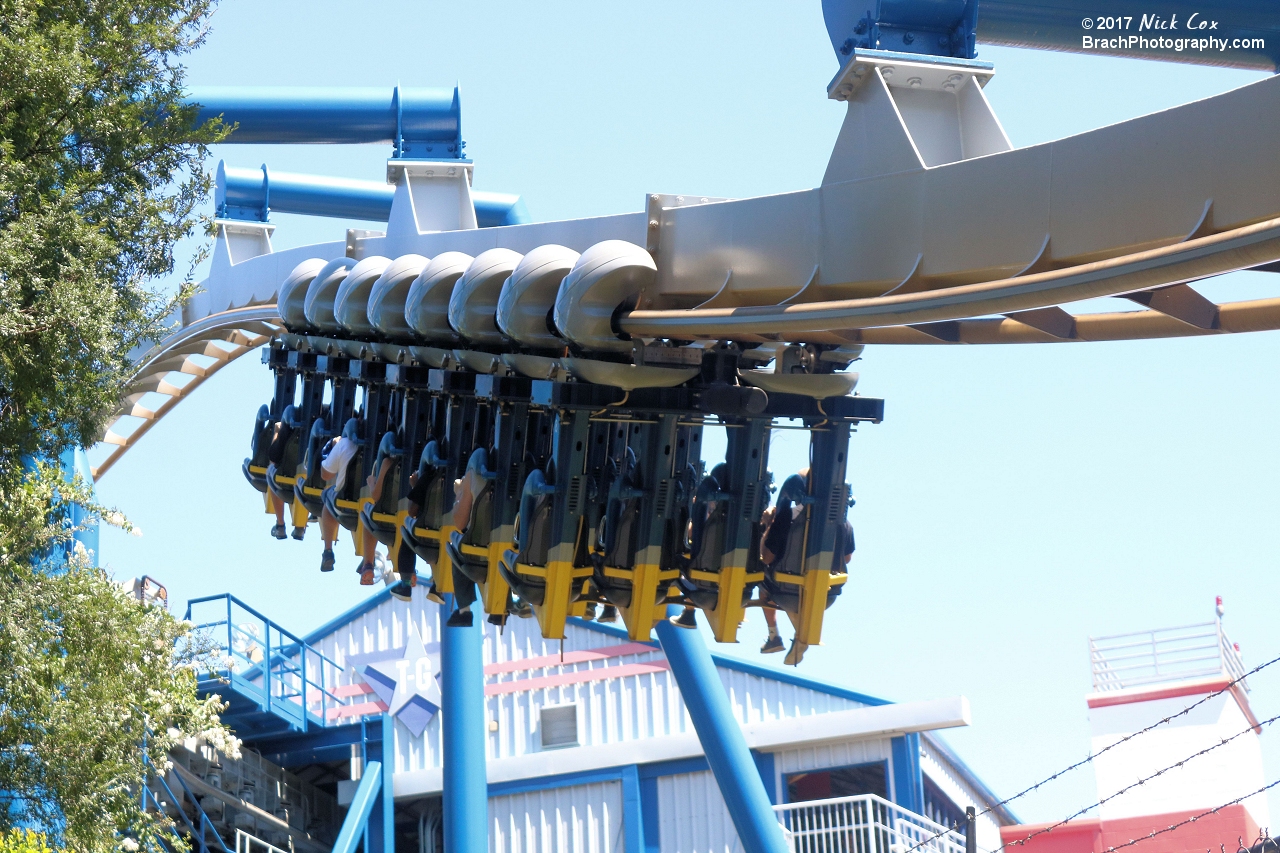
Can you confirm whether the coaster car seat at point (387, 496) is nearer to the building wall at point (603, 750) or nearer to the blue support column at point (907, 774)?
the building wall at point (603, 750)

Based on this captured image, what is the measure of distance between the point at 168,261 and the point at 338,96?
A: 4.03 m

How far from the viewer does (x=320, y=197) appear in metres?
14.5

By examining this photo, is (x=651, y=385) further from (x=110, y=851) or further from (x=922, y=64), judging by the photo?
(x=110, y=851)

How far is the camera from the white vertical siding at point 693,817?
1689 cm

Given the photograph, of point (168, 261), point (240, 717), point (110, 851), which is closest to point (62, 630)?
point (110, 851)

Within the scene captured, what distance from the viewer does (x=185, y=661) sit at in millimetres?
8945

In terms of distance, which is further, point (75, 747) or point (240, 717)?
point (240, 717)

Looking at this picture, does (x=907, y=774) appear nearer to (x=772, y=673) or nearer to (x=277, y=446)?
(x=772, y=673)

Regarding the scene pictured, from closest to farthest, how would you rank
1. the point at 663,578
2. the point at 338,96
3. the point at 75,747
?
the point at 75,747 < the point at 663,578 < the point at 338,96

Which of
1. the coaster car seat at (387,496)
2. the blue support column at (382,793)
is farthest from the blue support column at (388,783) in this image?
the coaster car seat at (387,496)

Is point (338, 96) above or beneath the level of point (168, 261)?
above

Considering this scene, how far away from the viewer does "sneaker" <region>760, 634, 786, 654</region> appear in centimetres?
796

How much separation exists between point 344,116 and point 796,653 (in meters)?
5.96

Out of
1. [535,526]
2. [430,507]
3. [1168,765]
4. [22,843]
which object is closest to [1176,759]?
[1168,765]
